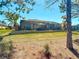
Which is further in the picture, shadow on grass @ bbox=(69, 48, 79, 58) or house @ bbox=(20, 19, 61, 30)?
house @ bbox=(20, 19, 61, 30)

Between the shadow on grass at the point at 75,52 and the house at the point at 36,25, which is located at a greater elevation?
the house at the point at 36,25

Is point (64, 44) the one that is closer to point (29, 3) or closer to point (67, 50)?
point (67, 50)

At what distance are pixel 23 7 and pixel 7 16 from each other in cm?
134

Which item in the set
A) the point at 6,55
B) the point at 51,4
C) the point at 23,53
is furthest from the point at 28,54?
the point at 51,4

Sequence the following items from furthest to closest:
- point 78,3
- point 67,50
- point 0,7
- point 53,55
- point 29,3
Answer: point 78,3, point 67,50, point 53,55, point 29,3, point 0,7

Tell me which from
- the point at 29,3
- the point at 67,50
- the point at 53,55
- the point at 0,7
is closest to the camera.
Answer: the point at 0,7

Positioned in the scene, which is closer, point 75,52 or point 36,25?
point 75,52

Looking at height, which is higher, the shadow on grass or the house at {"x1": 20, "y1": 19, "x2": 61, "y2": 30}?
the house at {"x1": 20, "y1": 19, "x2": 61, "y2": 30}

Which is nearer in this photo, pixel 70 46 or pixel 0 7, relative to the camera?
pixel 0 7

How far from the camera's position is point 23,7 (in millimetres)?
16656

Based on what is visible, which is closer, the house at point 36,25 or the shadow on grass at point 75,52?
the shadow on grass at point 75,52

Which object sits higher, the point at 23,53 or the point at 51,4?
the point at 51,4

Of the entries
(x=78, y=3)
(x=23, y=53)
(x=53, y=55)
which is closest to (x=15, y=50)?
(x=23, y=53)

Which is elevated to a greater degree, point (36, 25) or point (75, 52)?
point (36, 25)
